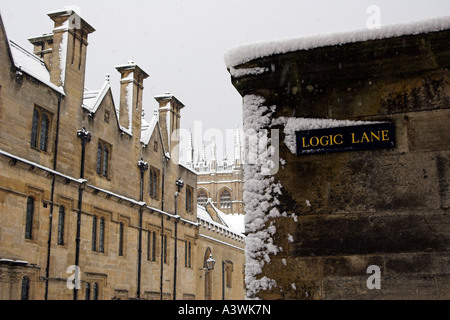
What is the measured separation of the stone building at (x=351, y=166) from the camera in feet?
13.1

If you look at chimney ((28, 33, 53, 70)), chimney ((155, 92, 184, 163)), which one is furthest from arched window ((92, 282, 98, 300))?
chimney ((155, 92, 184, 163))

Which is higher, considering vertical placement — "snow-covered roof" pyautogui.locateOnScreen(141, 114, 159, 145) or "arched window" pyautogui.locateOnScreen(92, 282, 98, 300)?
"snow-covered roof" pyautogui.locateOnScreen(141, 114, 159, 145)

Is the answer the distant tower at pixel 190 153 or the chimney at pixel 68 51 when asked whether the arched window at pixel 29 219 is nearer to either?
the chimney at pixel 68 51

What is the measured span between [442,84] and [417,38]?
372 millimetres

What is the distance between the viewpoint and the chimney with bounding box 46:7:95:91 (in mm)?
22641

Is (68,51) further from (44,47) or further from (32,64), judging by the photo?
(44,47)

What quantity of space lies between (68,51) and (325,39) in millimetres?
20150

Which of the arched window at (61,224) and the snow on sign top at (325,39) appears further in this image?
the arched window at (61,224)

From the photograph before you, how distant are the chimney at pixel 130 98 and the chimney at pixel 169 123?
4.31m

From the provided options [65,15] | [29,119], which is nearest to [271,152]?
[29,119]

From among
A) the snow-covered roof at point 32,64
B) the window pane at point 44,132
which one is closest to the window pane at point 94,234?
the window pane at point 44,132

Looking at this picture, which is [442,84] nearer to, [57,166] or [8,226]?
[8,226]

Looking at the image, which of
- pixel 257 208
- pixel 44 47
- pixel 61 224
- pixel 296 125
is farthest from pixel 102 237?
pixel 296 125

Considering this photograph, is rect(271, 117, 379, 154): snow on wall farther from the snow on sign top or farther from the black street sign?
the snow on sign top
